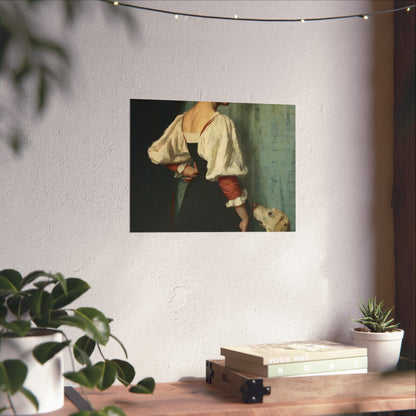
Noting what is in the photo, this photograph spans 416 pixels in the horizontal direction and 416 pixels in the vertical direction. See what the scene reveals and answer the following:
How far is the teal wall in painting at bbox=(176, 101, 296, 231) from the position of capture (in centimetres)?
210

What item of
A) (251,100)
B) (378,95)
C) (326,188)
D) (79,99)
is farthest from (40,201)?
(378,95)

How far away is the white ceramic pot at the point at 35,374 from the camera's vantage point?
4.88 feet

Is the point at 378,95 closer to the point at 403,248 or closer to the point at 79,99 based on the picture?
the point at 403,248

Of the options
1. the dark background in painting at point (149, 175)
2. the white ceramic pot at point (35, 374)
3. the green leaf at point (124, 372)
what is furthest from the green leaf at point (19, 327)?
the dark background in painting at point (149, 175)

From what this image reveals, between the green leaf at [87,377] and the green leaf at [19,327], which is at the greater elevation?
the green leaf at [19,327]

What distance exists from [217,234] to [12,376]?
0.93 metres

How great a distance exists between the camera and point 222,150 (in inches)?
81.8

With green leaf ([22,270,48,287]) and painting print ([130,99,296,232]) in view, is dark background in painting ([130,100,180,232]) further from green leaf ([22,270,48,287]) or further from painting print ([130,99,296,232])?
green leaf ([22,270,48,287])

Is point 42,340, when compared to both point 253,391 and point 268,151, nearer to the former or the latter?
point 253,391

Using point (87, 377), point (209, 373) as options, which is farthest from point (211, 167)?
point (87, 377)

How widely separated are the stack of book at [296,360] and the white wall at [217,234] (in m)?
0.25

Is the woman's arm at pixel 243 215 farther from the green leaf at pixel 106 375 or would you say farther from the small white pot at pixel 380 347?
the green leaf at pixel 106 375

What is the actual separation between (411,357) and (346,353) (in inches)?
50.7

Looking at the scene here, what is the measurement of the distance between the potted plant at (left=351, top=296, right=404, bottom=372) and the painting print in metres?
0.42
